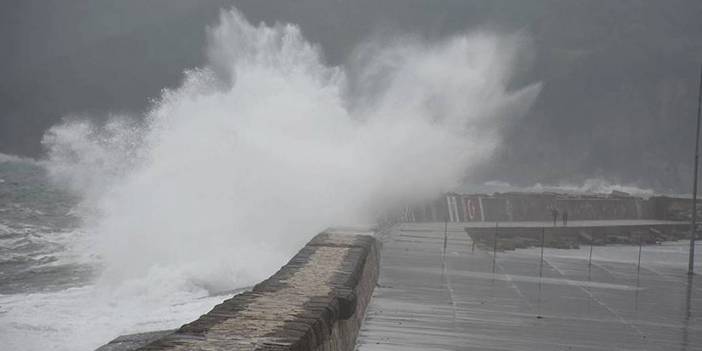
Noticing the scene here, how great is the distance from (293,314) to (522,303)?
5.09m

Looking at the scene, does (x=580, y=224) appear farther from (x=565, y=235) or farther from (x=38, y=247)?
(x=38, y=247)

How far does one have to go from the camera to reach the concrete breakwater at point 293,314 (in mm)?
4633

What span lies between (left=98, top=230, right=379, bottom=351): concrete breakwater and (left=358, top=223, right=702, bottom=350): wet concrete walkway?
57 cm

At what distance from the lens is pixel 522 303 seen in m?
9.88

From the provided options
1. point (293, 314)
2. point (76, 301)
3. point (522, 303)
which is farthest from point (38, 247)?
point (293, 314)

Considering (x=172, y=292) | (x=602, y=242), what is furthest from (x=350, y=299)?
(x=602, y=242)

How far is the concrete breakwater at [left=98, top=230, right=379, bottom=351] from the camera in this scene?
4633 millimetres

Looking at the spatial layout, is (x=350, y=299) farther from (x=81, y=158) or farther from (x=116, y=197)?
(x=81, y=158)

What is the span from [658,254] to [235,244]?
369 inches

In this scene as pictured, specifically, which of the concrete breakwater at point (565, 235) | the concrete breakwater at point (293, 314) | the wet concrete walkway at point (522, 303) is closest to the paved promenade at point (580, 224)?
the concrete breakwater at point (565, 235)

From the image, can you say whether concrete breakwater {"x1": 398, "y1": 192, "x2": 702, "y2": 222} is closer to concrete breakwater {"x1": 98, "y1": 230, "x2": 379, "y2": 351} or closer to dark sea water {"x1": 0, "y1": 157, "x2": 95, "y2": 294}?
dark sea water {"x1": 0, "y1": 157, "x2": 95, "y2": 294}

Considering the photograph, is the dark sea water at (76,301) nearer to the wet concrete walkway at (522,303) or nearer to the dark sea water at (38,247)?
the dark sea water at (38,247)

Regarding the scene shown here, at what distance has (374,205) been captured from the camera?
23.6 m

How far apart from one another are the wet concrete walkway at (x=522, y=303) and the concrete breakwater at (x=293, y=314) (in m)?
0.57
